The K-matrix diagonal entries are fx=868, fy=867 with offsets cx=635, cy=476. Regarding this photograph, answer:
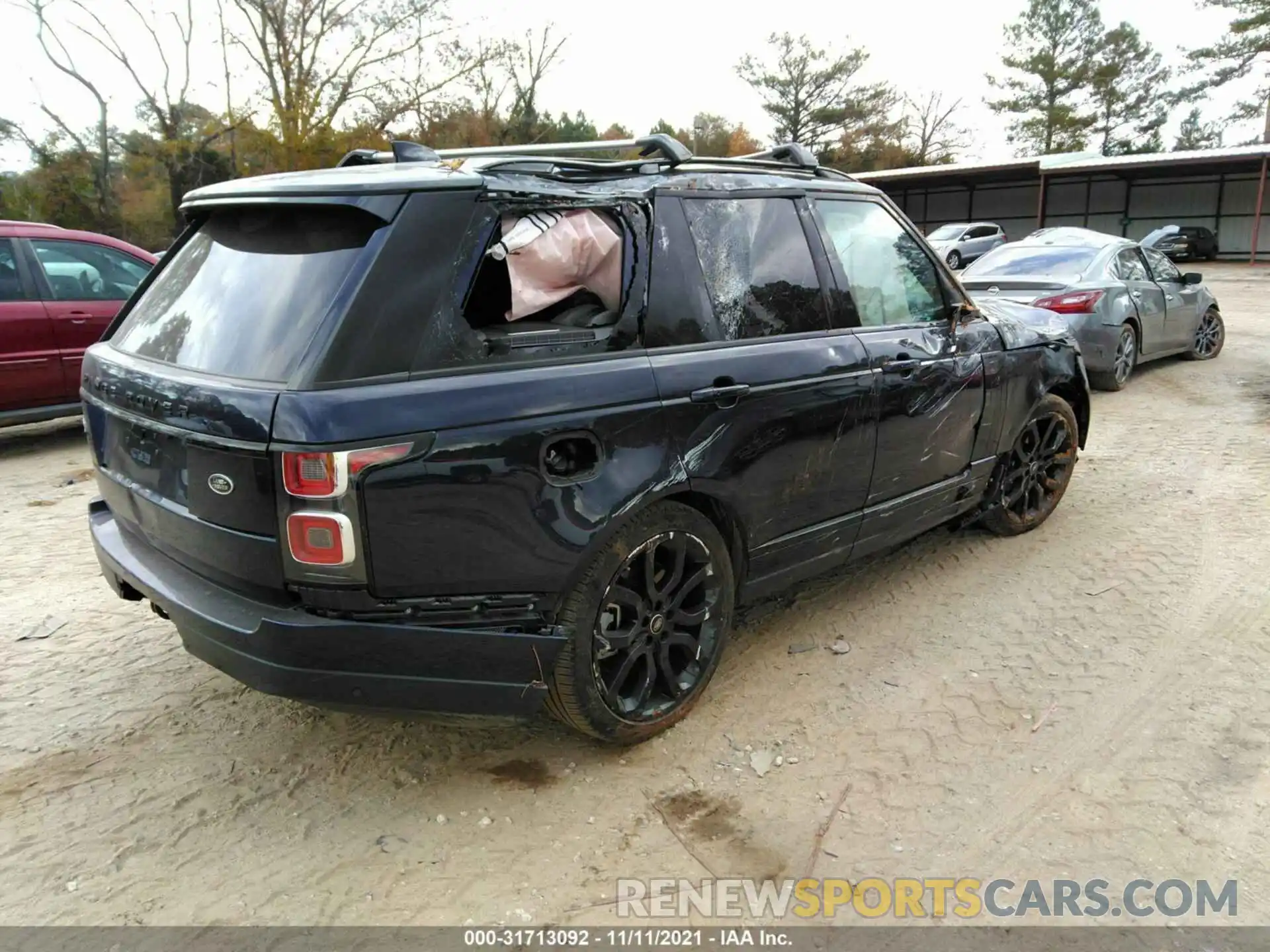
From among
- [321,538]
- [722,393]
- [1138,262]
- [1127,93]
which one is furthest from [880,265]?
[1127,93]

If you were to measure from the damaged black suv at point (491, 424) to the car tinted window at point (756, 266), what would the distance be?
1 cm

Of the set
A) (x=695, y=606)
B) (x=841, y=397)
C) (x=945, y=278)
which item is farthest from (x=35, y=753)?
(x=945, y=278)

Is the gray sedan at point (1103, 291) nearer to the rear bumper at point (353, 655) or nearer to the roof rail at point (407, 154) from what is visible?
the roof rail at point (407, 154)

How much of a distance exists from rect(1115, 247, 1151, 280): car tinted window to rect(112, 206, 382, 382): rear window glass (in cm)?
869

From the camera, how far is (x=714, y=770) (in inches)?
117

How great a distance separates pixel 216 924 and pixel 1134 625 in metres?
3.79

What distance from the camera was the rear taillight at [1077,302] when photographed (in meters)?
8.39

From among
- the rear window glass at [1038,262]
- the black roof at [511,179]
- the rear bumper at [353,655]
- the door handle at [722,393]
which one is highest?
the black roof at [511,179]

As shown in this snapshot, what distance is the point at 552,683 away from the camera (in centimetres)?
272

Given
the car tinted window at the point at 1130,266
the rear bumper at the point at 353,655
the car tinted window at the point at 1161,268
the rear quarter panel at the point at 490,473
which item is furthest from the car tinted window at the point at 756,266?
the car tinted window at the point at 1161,268

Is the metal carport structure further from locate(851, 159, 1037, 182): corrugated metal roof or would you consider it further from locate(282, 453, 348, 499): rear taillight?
Result: locate(282, 453, 348, 499): rear taillight

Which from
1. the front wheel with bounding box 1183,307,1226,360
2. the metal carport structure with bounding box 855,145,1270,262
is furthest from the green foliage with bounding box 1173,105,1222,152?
the front wheel with bounding box 1183,307,1226,360

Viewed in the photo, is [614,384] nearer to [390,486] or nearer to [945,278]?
[390,486]

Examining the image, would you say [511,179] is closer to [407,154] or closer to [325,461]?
[407,154]
